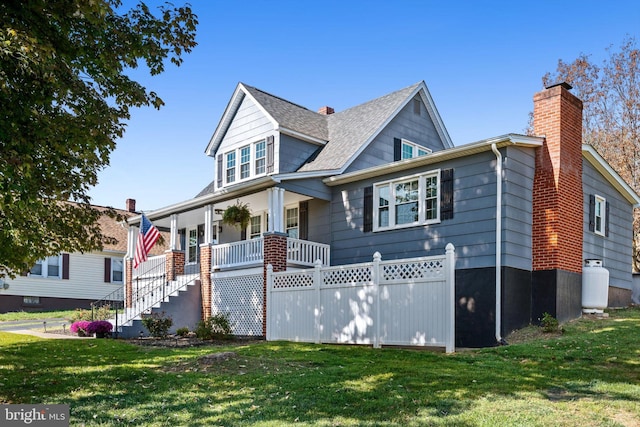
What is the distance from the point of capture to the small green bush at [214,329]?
17.4 m

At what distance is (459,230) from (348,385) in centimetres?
766

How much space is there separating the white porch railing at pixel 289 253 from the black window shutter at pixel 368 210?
62.0 inches

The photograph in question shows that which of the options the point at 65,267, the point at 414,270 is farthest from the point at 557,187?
the point at 65,267

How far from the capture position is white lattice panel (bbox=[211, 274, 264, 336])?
17.8m

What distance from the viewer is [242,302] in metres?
18.5

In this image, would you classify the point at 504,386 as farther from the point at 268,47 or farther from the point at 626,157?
the point at 626,157

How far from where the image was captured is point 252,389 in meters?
8.52

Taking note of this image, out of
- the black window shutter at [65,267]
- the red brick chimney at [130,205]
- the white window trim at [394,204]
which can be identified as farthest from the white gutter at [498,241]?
the red brick chimney at [130,205]

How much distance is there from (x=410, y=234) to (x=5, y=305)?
23.2 metres

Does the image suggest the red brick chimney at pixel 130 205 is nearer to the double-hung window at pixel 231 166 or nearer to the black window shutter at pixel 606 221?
the double-hung window at pixel 231 166

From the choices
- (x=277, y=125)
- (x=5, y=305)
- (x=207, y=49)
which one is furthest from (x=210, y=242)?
(x=5, y=305)

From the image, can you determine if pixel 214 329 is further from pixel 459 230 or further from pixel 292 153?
pixel 459 230

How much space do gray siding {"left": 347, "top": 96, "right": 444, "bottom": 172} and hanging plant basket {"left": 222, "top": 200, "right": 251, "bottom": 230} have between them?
152 inches

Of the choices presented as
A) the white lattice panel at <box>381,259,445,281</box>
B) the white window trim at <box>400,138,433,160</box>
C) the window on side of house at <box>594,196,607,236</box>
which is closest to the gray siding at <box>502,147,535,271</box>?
the white lattice panel at <box>381,259,445,281</box>
